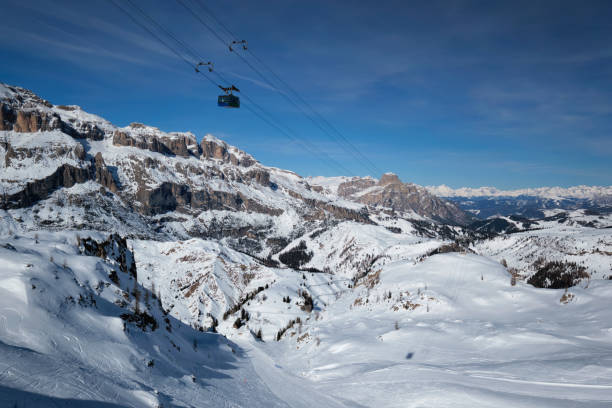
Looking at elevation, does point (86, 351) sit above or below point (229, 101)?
below

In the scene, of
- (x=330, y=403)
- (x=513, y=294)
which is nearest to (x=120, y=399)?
(x=330, y=403)

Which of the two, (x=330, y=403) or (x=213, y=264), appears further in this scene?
(x=213, y=264)

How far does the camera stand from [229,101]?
26.8m

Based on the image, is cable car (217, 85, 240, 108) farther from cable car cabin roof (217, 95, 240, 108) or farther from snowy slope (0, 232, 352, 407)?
snowy slope (0, 232, 352, 407)

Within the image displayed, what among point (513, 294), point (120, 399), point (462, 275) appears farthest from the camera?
point (462, 275)

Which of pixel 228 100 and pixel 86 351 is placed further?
pixel 228 100

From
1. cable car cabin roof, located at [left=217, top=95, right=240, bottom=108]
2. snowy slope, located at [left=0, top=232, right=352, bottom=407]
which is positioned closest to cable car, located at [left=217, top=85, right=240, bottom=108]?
cable car cabin roof, located at [left=217, top=95, right=240, bottom=108]

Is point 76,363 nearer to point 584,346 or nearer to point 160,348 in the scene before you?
point 160,348

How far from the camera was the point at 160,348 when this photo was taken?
16719 mm

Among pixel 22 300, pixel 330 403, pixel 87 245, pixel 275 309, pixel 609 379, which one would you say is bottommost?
pixel 275 309

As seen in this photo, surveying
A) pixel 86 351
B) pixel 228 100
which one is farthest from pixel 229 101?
pixel 86 351

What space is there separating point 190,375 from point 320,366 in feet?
43.8

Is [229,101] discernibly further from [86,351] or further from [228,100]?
[86,351]

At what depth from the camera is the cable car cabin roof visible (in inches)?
1057
